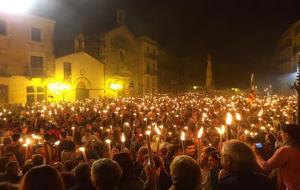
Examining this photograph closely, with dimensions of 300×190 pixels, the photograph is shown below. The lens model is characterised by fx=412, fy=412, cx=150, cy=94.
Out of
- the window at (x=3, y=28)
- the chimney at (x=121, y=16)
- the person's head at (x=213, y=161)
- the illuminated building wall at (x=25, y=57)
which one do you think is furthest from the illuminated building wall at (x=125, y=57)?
the person's head at (x=213, y=161)

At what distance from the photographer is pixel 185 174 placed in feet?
13.3

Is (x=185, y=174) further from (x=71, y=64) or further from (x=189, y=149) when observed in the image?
(x=71, y=64)

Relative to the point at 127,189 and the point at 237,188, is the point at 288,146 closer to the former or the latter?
the point at 237,188

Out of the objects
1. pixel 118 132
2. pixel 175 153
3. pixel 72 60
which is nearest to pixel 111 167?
pixel 175 153

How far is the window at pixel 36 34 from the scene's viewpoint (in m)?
36.8

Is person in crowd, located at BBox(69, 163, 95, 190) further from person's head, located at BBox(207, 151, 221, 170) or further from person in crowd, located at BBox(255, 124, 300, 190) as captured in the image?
person in crowd, located at BBox(255, 124, 300, 190)

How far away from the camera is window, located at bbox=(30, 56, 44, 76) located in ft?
120

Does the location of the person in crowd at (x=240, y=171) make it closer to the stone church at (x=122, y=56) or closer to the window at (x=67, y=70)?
the stone church at (x=122, y=56)

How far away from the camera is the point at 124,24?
53.4m

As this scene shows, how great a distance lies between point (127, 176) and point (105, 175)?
0.64m

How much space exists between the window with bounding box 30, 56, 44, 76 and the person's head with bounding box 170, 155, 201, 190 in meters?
33.6

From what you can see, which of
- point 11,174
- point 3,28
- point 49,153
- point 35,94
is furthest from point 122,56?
point 11,174

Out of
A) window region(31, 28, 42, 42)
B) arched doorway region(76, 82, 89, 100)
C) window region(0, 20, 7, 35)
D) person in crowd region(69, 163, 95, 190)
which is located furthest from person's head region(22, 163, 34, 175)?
arched doorway region(76, 82, 89, 100)

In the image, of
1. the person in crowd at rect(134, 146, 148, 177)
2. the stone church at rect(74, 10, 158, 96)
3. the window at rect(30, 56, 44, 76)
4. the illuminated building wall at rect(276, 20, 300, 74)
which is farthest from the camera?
the illuminated building wall at rect(276, 20, 300, 74)
